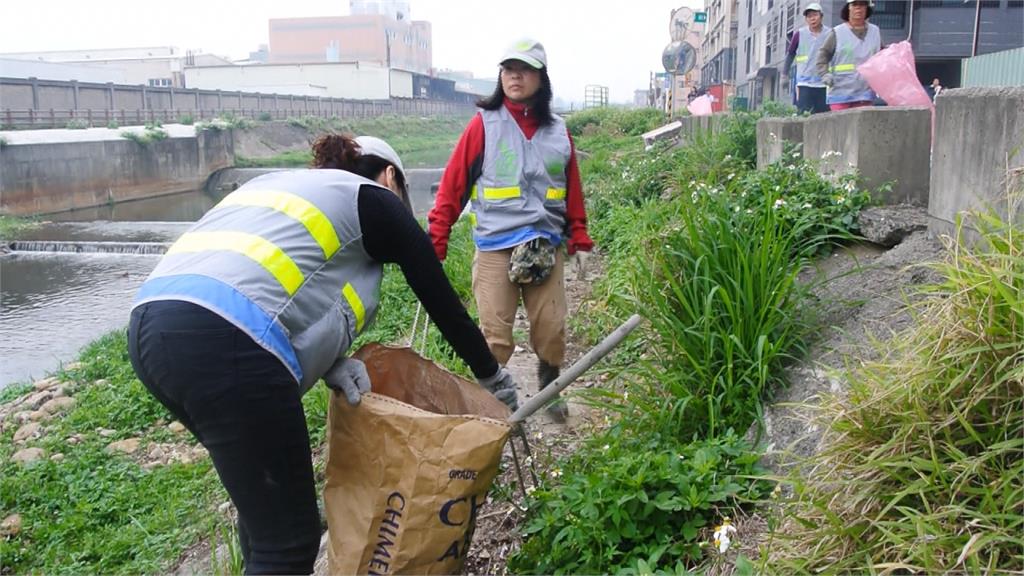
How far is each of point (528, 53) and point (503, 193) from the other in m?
0.61

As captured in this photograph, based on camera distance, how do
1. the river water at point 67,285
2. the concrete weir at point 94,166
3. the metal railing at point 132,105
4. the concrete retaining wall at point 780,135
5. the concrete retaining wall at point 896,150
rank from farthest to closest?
1. the metal railing at point 132,105
2. the concrete weir at point 94,166
3. the river water at point 67,285
4. the concrete retaining wall at point 780,135
5. the concrete retaining wall at point 896,150

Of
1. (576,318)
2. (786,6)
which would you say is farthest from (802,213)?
(786,6)

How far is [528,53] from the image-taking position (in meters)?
3.61

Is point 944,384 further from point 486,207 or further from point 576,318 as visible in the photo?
point 576,318

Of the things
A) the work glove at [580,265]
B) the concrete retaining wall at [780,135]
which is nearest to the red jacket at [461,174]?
the concrete retaining wall at [780,135]

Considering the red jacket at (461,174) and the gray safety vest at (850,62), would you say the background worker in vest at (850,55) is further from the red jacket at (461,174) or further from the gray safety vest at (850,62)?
the red jacket at (461,174)

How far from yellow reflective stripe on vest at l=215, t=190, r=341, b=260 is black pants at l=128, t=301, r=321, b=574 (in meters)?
0.33

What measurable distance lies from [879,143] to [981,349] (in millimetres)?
2666

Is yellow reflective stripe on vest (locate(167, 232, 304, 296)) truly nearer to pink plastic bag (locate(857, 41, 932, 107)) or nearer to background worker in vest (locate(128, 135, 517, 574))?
background worker in vest (locate(128, 135, 517, 574))

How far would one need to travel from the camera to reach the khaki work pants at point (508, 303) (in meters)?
3.84

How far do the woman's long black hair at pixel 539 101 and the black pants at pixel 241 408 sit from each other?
2036 mm

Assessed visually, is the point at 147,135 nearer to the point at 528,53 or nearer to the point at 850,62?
the point at 850,62

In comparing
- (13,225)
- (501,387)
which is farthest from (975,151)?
(13,225)

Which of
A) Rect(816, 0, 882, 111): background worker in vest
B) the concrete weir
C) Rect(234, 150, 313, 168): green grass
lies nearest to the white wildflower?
Rect(816, 0, 882, 111): background worker in vest
